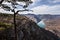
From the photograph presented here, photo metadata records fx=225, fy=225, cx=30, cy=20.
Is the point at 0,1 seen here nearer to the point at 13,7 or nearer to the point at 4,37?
the point at 13,7

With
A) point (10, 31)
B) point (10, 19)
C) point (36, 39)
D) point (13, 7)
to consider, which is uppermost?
point (13, 7)

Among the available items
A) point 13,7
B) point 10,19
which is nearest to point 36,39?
point 10,19

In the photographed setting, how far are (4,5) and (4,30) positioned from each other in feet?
101

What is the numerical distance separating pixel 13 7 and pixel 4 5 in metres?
1.40

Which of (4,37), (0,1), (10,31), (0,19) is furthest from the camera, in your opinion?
(0,19)

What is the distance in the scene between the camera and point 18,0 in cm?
3091

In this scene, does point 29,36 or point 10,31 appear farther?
point 29,36

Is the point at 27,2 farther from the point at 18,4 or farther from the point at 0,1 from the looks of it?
the point at 0,1

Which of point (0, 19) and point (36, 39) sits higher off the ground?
point (0, 19)

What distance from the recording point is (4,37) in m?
58.4

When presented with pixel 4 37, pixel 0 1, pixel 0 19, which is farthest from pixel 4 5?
pixel 0 19

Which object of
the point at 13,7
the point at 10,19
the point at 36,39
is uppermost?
the point at 13,7

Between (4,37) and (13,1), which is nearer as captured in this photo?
(13,1)

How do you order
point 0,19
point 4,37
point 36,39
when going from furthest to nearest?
1. point 36,39
2. point 0,19
3. point 4,37
